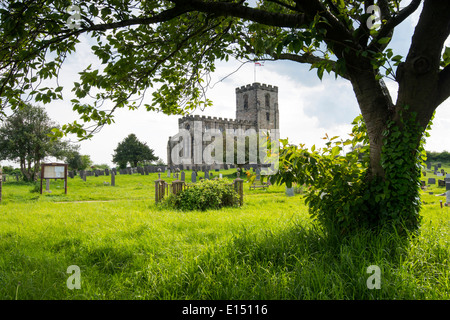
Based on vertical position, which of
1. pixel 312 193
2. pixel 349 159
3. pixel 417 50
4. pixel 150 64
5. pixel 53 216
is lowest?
pixel 53 216

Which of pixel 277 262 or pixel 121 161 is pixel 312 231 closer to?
pixel 277 262

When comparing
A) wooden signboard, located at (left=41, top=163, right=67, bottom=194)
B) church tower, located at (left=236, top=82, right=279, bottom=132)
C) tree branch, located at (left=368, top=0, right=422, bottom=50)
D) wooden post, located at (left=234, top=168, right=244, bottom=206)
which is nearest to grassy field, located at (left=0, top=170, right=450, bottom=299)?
tree branch, located at (left=368, top=0, right=422, bottom=50)

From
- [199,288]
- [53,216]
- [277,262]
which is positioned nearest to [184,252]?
[199,288]

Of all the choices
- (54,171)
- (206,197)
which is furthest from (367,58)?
(54,171)

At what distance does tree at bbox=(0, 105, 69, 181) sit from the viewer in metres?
28.0

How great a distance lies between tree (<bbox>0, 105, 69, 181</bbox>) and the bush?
23736 millimetres

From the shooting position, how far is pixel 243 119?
71438 millimetres

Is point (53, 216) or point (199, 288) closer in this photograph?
point (199, 288)

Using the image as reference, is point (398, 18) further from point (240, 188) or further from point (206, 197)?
point (240, 188)

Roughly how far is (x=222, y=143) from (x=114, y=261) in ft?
123

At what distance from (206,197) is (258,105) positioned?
199ft

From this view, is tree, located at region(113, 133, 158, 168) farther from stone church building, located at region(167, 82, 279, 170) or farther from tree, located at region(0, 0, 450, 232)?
tree, located at region(0, 0, 450, 232)

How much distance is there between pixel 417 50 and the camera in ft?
13.2

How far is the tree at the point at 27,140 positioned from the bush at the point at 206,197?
23.7m
